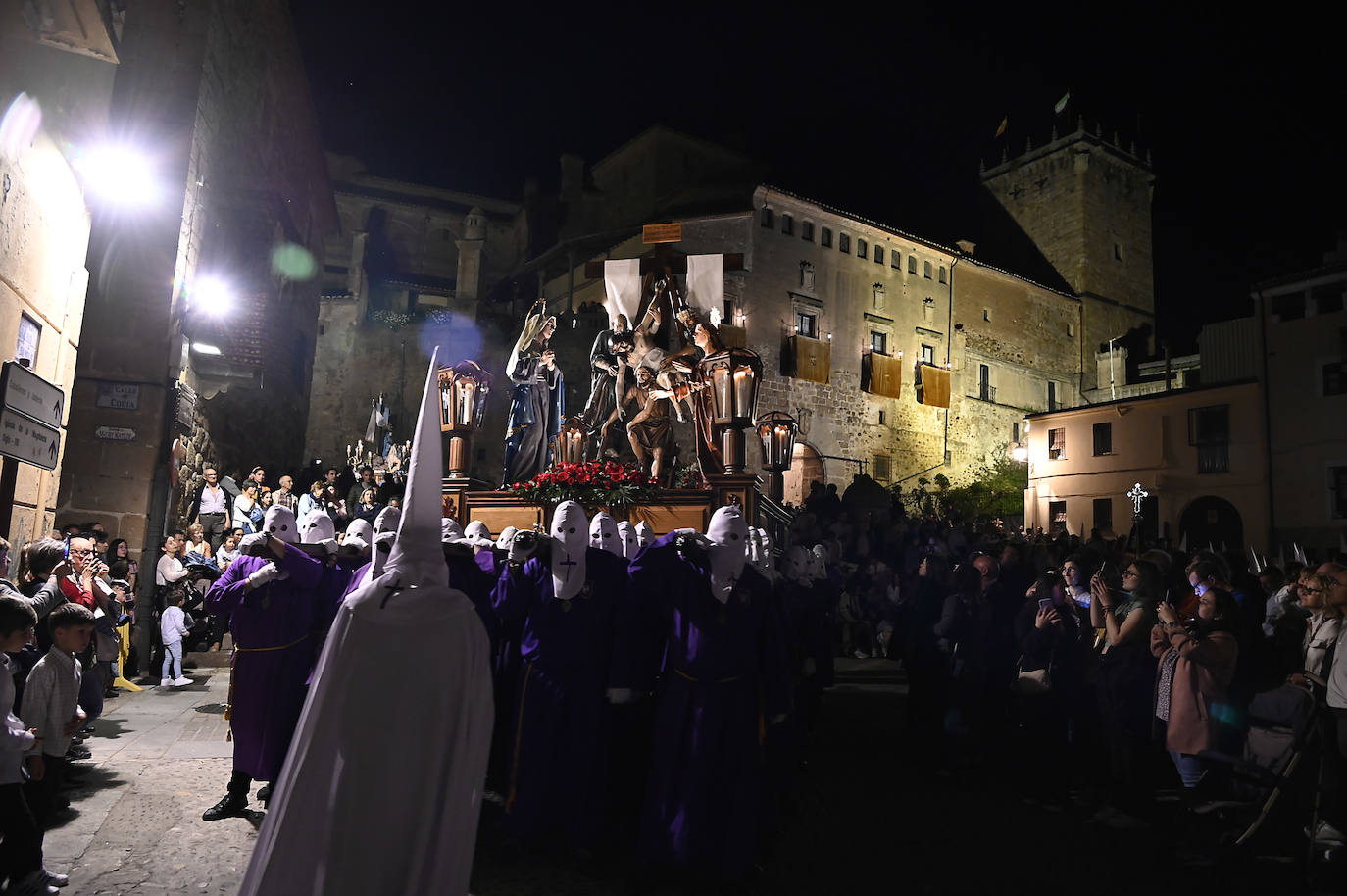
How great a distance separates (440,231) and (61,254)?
35338mm

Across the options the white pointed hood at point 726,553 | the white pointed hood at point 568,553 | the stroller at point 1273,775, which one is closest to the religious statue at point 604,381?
the white pointed hood at point 568,553

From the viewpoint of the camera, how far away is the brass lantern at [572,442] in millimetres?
12328

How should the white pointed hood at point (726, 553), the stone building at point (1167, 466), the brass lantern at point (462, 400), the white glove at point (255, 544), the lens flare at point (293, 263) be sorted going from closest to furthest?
1. the white pointed hood at point (726, 553)
2. the white glove at point (255, 544)
3. the brass lantern at point (462, 400)
4. the lens flare at point (293, 263)
5. the stone building at point (1167, 466)

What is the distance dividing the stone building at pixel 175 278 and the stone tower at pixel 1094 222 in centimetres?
4531

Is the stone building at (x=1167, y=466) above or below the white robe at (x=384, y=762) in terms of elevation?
above

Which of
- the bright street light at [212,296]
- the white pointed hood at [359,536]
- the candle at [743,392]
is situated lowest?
the white pointed hood at [359,536]

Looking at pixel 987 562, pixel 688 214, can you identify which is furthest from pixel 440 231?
pixel 987 562

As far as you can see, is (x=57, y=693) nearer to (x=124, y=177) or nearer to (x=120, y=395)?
(x=120, y=395)

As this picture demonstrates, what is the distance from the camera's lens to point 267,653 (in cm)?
558

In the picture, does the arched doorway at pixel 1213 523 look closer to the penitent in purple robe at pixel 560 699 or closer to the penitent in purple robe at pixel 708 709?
the penitent in purple robe at pixel 708 709

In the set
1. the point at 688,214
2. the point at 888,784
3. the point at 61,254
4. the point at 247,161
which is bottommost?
the point at 888,784

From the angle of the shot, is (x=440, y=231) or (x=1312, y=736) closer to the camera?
(x=1312, y=736)

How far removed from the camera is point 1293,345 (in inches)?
1053

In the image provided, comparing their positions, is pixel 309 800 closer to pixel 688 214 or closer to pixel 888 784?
pixel 888 784
